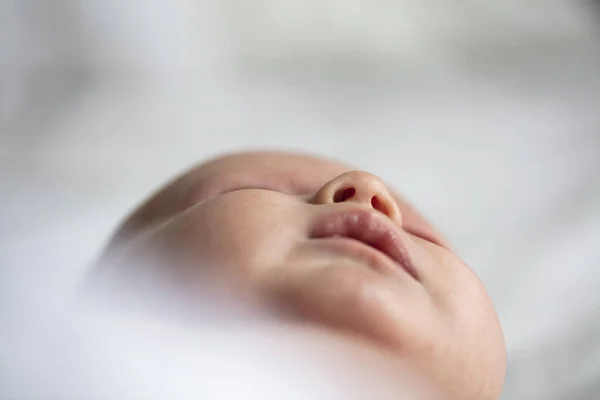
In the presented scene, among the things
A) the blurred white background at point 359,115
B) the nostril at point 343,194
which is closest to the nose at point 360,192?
the nostril at point 343,194

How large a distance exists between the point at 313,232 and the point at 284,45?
0.50 metres

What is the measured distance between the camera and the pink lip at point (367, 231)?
0.52m

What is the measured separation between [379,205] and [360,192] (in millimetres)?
24

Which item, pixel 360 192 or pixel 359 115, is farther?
pixel 359 115

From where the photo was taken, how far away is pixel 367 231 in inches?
20.7

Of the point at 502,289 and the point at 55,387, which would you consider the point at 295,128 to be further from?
the point at 55,387

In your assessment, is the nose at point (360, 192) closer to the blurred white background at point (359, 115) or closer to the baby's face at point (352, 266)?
the baby's face at point (352, 266)

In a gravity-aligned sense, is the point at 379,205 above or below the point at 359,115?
below

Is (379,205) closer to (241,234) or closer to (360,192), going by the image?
(360,192)

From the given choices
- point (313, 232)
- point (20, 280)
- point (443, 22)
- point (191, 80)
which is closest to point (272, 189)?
point (313, 232)

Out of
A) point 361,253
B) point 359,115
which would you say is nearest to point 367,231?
point 361,253

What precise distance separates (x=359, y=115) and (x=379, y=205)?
1.20 feet

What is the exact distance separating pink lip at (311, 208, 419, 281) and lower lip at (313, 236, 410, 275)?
1 centimetres

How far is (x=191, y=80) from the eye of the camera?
92 centimetres
